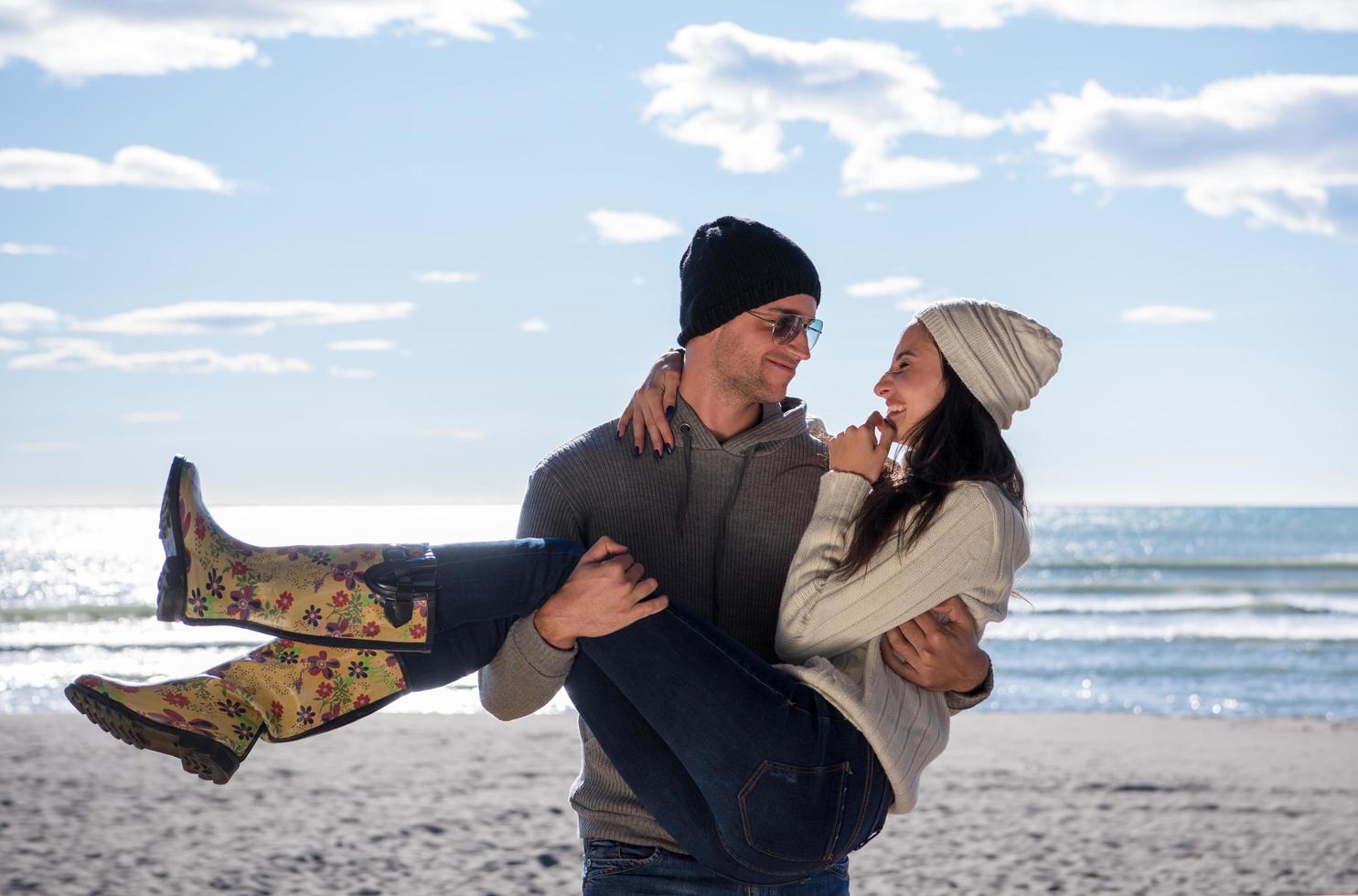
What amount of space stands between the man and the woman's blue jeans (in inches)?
5.9

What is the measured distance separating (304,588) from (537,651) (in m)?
0.44

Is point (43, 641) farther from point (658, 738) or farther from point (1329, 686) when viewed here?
point (658, 738)

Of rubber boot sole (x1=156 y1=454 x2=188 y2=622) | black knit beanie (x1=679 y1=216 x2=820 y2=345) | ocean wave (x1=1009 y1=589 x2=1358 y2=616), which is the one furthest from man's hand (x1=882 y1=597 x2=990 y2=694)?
ocean wave (x1=1009 y1=589 x2=1358 y2=616)

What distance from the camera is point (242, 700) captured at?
7.66 feet

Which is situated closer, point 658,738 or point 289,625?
point 289,625

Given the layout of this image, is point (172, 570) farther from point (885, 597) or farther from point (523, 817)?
point (523, 817)

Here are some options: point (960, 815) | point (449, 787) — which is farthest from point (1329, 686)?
point (449, 787)

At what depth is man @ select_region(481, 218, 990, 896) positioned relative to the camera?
2605 mm

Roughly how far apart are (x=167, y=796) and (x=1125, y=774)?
6493mm

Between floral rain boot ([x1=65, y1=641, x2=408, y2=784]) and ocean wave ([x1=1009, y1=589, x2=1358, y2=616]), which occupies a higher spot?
floral rain boot ([x1=65, y1=641, x2=408, y2=784])

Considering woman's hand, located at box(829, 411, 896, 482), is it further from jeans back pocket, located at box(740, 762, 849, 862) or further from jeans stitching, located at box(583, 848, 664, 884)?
jeans stitching, located at box(583, 848, 664, 884)

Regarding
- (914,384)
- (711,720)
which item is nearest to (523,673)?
(711,720)

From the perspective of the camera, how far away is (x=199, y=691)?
230 centimetres

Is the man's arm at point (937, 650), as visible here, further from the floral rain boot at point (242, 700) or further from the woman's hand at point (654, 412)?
the floral rain boot at point (242, 700)
